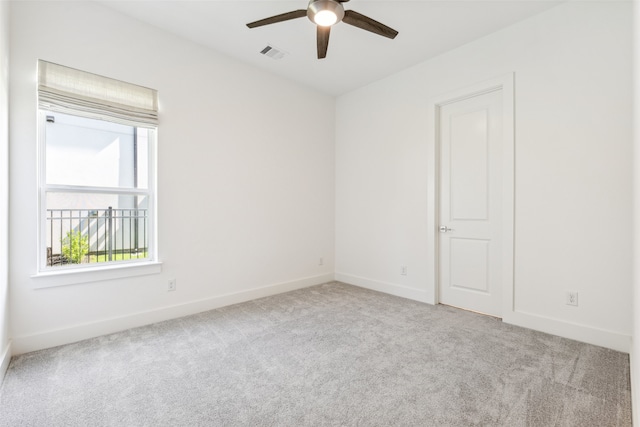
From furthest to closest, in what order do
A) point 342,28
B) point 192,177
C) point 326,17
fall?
point 192,177 → point 342,28 → point 326,17

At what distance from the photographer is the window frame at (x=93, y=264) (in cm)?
243

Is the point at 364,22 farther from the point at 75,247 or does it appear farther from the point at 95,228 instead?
the point at 75,247

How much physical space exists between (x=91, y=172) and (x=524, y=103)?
408cm

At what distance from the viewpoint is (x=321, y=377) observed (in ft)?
6.52

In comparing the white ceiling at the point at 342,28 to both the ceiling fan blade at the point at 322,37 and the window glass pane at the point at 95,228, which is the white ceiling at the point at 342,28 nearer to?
the ceiling fan blade at the point at 322,37

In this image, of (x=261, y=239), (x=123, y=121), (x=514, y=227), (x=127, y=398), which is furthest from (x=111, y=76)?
(x=514, y=227)

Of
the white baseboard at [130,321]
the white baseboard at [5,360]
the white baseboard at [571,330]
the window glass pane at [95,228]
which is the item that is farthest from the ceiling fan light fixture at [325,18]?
the white baseboard at [5,360]

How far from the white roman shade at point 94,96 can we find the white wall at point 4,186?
0.24m

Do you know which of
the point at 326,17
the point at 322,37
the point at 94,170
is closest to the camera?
the point at 326,17

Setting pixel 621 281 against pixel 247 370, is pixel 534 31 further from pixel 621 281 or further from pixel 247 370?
pixel 247 370

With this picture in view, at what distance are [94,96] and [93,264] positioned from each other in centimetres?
150

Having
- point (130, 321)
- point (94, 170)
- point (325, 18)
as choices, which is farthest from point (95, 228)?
point (325, 18)

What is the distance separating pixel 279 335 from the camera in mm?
2658

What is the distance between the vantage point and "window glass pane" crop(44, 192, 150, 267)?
254 cm
